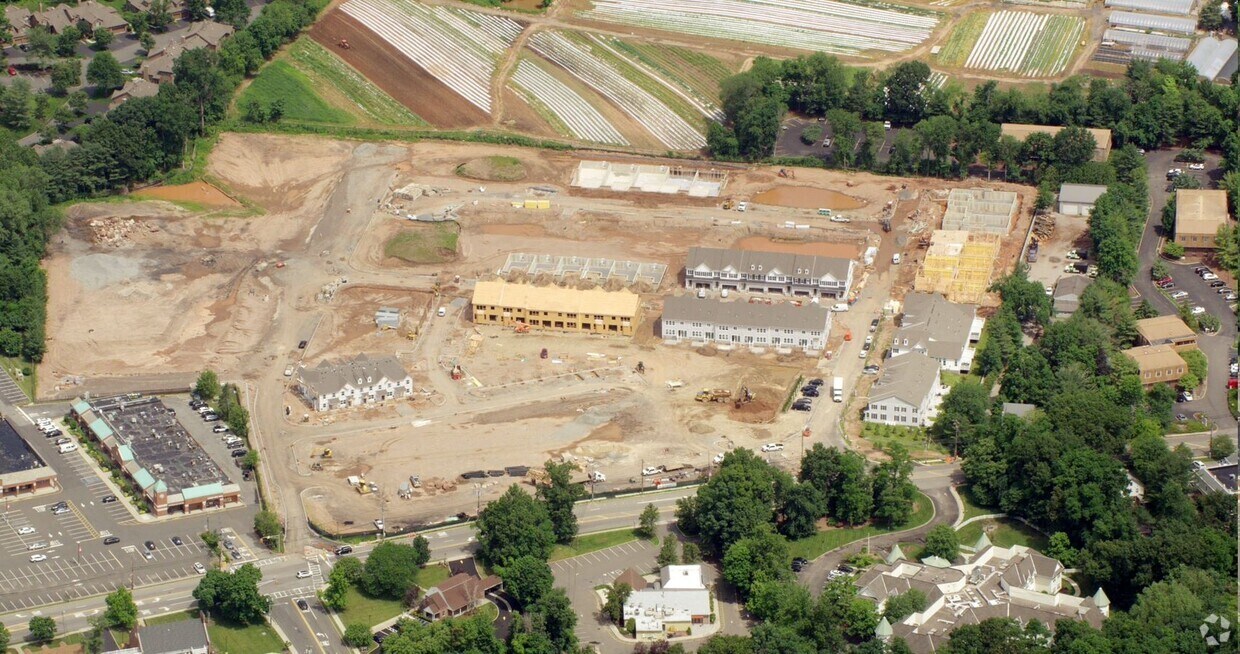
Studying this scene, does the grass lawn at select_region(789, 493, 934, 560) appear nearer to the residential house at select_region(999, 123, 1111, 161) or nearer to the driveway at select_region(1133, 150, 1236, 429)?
the driveway at select_region(1133, 150, 1236, 429)

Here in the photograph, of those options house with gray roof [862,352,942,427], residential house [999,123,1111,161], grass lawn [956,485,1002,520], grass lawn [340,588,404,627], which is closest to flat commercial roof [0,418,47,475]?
grass lawn [340,588,404,627]

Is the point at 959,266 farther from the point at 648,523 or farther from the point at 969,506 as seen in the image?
the point at 648,523

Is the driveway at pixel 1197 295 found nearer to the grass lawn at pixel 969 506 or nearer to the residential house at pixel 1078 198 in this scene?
the residential house at pixel 1078 198

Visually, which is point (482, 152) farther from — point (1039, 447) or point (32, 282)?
point (1039, 447)

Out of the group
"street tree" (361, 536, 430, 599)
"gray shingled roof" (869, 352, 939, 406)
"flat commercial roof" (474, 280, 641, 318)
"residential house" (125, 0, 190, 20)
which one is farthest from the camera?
"residential house" (125, 0, 190, 20)

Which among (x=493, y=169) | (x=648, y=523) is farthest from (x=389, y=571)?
(x=493, y=169)
